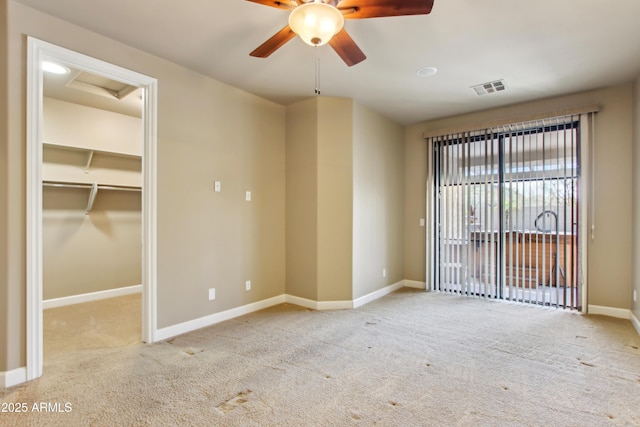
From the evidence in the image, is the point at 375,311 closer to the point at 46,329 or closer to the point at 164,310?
the point at 164,310

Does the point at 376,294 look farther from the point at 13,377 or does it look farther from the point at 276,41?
the point at 13,377

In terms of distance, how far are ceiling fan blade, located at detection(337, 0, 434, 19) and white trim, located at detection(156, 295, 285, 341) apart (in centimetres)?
303

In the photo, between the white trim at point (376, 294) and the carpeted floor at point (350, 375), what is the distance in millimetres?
596

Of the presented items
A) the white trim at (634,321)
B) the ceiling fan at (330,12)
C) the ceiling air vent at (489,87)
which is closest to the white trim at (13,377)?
the ceiling fan at (330,12)

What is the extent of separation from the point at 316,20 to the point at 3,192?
2367mm

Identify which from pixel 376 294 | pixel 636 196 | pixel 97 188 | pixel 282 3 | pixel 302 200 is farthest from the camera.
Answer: pixel 376 294

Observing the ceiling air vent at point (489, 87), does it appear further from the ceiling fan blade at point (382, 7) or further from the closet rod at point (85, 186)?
the closet rod at point (85, 186)

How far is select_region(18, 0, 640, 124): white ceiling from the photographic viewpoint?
234cm

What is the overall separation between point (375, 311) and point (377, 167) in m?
1.98

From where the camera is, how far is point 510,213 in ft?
14.2

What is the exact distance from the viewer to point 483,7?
229 centimetres

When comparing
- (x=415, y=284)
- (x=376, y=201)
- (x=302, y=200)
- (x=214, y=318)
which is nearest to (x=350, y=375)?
(x=214, y=318)

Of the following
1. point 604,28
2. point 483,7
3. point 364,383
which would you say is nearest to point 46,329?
point 364,383

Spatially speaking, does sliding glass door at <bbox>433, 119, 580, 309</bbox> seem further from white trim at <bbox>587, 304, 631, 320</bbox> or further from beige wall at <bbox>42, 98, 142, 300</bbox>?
beige wall at <bbox>42, 98, 142, 300</bbox>
